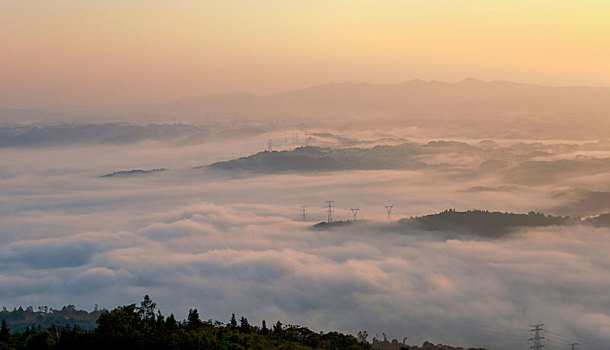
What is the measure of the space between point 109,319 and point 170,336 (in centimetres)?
718

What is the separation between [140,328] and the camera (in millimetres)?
71375

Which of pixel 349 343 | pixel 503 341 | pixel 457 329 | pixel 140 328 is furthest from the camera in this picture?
pixel 457 329

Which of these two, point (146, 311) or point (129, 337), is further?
point (146, 311)

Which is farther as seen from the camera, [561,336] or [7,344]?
[561,336]

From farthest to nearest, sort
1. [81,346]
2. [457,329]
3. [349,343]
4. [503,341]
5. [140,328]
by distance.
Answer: [457,329] → [503,341] → [349,343] → [140,328] → [81,346]

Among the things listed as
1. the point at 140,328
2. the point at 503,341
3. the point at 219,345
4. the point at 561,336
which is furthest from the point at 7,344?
the point at 561,336

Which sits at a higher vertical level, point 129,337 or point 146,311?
point 146,311

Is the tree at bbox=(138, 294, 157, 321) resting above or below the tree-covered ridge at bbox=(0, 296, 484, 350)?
above

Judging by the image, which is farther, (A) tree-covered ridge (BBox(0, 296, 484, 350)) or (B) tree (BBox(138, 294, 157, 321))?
(B) tree (BBox(138, 294, 157, 321))

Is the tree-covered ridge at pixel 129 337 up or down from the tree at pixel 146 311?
down

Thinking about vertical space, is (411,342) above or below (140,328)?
below

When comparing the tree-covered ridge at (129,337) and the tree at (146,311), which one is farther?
the tree at (146,311)

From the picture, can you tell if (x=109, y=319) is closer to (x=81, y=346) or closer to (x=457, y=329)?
(x=81, y=346)

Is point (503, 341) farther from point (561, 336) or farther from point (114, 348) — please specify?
point (114, 348)
